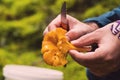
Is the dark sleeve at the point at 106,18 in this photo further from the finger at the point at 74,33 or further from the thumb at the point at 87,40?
the thumb at the point at 87,40

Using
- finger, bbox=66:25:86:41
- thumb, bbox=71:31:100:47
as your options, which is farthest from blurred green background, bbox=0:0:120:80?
thumb, bbox=71:31:100:47

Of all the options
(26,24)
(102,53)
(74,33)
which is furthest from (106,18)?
(26,24)

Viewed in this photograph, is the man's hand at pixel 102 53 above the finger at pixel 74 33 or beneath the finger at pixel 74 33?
beneath

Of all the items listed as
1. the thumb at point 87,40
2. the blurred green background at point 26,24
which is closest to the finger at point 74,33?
the thumb at point 87,40

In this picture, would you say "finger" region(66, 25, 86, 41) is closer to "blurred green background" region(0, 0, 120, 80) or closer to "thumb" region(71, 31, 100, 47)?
"thumb" region(71, 31, 100, 47)

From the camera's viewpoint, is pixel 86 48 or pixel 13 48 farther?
pixel 13 48

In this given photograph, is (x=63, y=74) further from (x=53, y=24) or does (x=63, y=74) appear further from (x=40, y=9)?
(x=40, y=9)

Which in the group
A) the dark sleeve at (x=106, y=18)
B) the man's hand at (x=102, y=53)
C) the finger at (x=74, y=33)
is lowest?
the man's hand at (x=102, y=53)

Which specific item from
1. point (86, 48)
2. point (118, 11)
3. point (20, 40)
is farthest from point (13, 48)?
point (86, 48)
